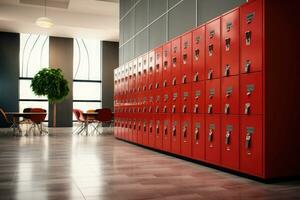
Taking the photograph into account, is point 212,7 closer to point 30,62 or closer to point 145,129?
point 145,129

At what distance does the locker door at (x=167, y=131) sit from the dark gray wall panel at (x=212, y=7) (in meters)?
1.58

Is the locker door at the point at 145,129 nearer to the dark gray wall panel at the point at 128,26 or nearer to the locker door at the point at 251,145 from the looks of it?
the dark gray wall panel at the point at 128,26

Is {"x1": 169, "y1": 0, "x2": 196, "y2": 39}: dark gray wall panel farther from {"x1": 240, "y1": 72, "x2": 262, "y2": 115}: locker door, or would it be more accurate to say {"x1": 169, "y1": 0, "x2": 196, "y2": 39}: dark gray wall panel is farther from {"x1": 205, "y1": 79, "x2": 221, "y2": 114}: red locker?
{"x1": 240, "y1": 72, "x2": 262, "y2": 115}: locker door

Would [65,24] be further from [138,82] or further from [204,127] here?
[204,127]

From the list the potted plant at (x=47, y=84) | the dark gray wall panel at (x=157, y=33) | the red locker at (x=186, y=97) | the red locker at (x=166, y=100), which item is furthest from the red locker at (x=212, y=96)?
the potted plant at (x=47, y=84)

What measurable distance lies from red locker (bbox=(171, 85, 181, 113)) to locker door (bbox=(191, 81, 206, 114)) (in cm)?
43

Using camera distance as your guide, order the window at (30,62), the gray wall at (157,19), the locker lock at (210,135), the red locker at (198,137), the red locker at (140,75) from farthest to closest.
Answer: the window at (30,62)
the red locker at (140,75)
the gray wall at (157,19)
the red locker at (198,137)
the locker lock at (210,135)

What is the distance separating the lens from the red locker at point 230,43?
11.5 feet

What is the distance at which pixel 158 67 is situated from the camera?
555cm

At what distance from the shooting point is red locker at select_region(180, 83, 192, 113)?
176 inches

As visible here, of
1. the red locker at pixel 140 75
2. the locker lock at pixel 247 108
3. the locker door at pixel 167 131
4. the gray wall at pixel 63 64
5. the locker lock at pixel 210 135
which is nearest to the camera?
the locker lock at pixel 247 108

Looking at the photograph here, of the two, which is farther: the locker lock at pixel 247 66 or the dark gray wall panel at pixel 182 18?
the dark gray wall panel at pixel 182 18
